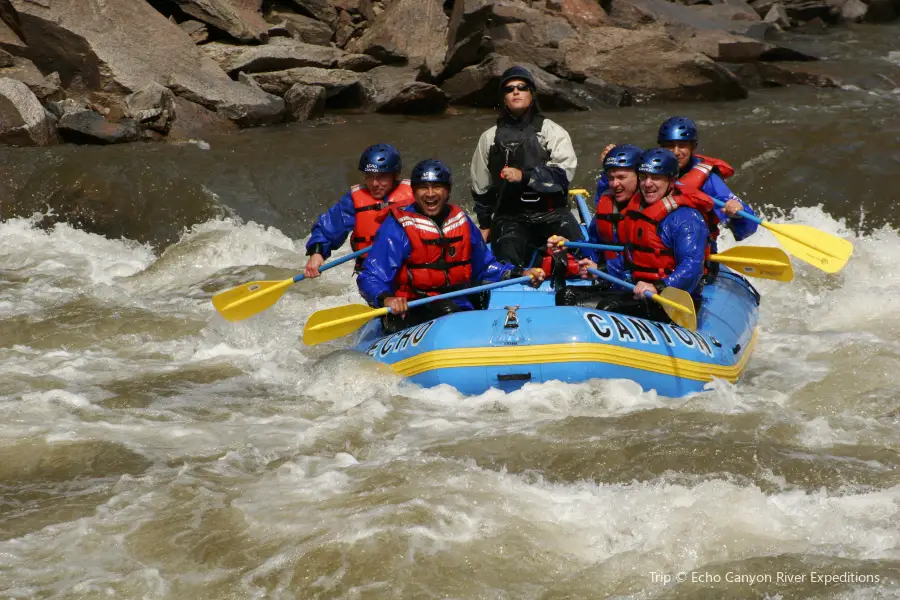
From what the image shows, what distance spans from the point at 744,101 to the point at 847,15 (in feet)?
29.8

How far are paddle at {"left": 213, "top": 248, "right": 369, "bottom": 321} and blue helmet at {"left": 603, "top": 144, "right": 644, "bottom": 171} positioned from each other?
1.61 metres

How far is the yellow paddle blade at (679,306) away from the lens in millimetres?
5918

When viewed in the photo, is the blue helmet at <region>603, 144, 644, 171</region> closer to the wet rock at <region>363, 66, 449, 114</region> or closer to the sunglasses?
the sunglasses

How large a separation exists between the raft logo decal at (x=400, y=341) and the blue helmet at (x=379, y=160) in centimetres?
107

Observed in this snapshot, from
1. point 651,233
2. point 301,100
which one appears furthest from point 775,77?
point 651,233

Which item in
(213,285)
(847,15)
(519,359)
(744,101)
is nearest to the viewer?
(519,359)

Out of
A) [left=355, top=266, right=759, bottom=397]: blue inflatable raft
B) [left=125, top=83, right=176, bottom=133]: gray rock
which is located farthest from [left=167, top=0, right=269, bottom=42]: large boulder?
[left=355, top=266, right=759, bottom=397]: blue inflatable raft

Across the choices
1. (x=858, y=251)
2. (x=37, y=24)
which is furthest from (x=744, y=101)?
(x=37, y=24)

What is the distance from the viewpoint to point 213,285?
8.92 m

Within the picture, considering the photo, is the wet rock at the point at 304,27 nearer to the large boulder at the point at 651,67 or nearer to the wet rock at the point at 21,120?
the large boulder at the point at 651,67

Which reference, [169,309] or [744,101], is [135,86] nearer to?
[169,309]

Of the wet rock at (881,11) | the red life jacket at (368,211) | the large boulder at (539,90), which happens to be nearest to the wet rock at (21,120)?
the large boulder at (539,90)

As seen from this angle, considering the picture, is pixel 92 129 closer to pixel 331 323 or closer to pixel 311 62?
pixel 311 62

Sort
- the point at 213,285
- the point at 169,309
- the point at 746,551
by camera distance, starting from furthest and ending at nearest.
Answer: the point at 213,285 < the point at 169,309 < the point at 746,551
